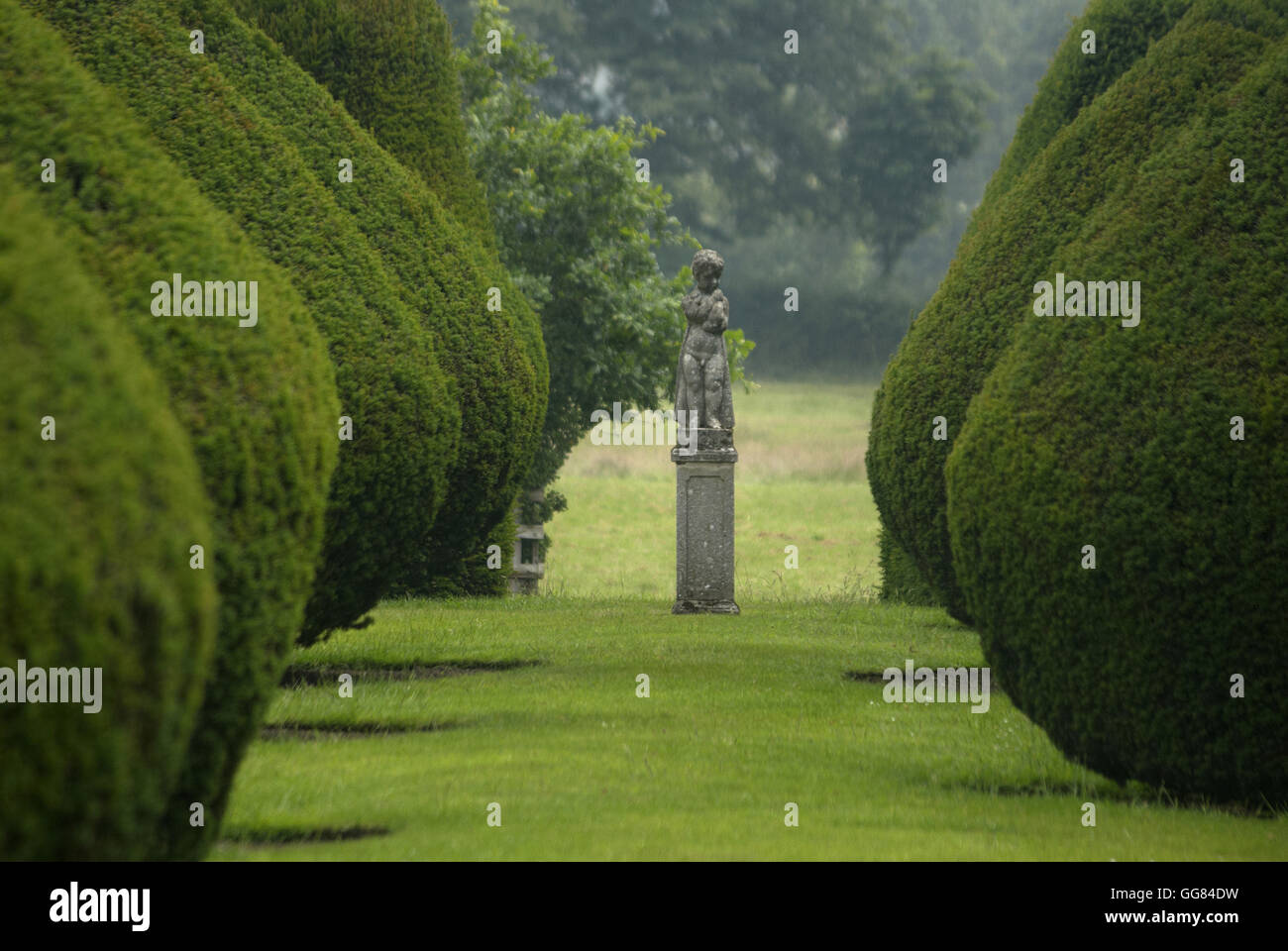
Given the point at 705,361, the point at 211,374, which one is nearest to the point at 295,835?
the point at 211,374

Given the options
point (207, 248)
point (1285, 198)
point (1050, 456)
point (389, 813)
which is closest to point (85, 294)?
point (207, 248)

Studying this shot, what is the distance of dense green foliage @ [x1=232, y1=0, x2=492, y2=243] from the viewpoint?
526 inches

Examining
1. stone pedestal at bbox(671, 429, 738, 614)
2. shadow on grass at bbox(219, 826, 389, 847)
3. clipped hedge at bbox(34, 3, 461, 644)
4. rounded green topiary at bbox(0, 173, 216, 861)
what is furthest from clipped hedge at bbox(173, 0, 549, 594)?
rounded green topiary at bbox(0, 173, 216, 861)

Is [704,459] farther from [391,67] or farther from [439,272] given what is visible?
[391,67]

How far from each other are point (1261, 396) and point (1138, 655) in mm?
1477

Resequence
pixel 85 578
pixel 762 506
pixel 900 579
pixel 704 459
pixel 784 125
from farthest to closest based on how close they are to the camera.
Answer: pixel 784 125
pixel 762 506
pixel 900 579
pixel 704 459
pixel 85 578

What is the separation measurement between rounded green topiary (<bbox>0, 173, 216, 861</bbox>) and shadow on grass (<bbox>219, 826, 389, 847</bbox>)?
2456 mm

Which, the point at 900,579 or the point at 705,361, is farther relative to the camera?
the point at 900,579

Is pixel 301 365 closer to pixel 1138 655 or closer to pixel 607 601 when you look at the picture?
pixel 1138 655

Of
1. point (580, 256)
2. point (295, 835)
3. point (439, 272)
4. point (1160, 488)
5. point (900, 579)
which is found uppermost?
point (580, 256)

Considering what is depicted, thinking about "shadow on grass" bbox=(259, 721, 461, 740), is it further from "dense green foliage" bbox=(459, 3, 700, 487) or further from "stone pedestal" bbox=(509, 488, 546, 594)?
"stone pedestal" bbox=(509, 488, 546, 594)

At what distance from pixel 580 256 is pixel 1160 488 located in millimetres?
16191

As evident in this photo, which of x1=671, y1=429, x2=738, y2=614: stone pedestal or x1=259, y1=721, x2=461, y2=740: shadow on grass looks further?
x1=671, y1=429, x2=738, y2=614: stone pedestal

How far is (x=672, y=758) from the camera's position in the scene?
9047 millimetres
